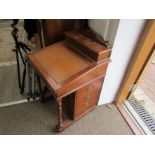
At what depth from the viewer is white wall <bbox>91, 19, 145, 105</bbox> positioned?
1.04 m

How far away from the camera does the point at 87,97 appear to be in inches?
53.0

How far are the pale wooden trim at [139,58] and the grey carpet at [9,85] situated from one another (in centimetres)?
112

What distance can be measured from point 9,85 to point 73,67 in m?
1.11

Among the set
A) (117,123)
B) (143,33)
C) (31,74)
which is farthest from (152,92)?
(31,74)

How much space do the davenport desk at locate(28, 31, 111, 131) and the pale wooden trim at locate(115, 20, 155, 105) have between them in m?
0.26

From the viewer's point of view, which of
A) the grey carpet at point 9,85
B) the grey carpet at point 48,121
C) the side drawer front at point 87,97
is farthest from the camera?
the grey carpet at point 9,85

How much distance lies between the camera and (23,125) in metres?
1.46

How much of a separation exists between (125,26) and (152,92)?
1.19 m

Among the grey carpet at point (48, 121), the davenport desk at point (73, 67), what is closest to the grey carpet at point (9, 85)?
the grey carpet at point (48, 121)

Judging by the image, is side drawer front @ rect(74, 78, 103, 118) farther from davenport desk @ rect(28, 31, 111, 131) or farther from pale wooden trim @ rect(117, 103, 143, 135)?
pale wooden trim @ rect(117, 103, 143, 135)

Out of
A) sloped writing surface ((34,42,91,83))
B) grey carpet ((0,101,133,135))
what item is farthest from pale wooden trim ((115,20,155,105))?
sloped writing surface ((34,42,91,83))

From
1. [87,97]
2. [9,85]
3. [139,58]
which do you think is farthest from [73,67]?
[9,85]

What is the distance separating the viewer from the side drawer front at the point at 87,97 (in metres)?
1.23

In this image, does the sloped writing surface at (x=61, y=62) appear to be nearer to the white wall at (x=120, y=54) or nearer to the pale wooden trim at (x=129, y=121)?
the white wall at (x=120, y=54)
